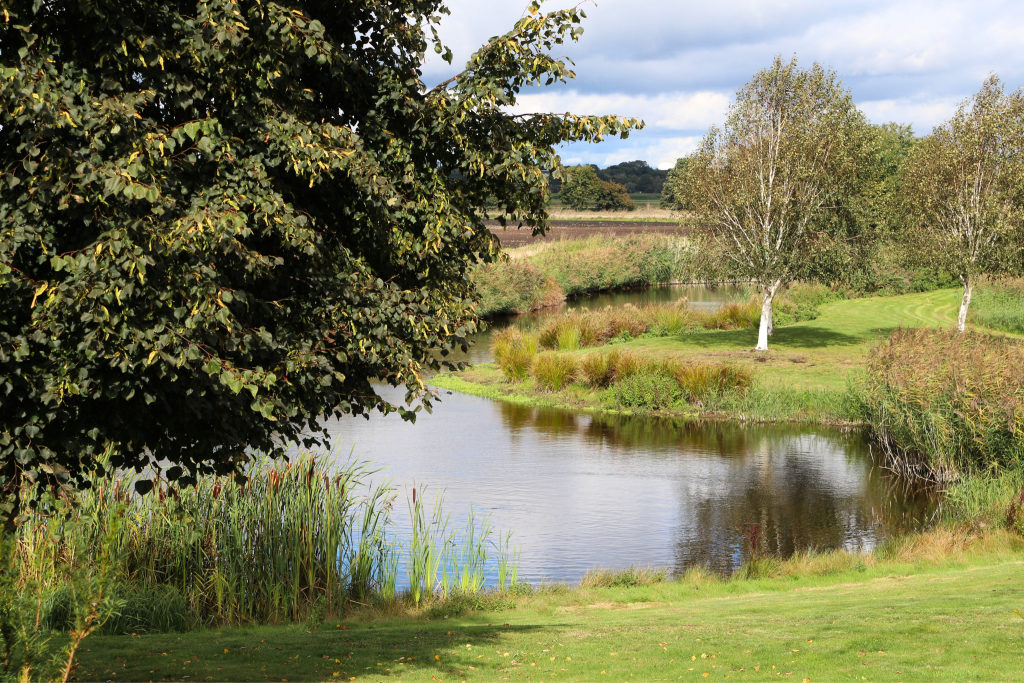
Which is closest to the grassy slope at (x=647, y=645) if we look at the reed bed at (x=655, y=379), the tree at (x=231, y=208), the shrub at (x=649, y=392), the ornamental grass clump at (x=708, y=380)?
the tree at (x=231, y=208)

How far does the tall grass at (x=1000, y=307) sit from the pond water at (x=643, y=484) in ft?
67.9

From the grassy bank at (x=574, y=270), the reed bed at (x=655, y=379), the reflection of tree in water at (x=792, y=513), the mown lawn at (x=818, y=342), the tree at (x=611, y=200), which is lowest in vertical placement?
the reflection of tree in water at (x=792, y=513)

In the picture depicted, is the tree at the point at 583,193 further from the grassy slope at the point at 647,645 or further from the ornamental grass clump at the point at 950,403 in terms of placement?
the grassy slope at the point at 647,645

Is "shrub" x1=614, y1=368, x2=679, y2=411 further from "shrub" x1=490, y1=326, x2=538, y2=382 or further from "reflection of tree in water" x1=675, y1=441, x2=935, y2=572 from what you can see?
"reflection of tree in water" x1=675, y1=441, x2=935, y2=572

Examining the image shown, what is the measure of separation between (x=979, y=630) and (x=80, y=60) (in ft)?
30.7

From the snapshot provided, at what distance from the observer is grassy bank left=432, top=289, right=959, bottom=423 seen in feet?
93.8

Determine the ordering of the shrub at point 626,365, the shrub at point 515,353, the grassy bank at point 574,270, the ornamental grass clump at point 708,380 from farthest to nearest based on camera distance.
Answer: the grassy bank at point 574,270 < the shrub at point 515,353 < the shrub at point 626,365 < the ornamental grass clump at point 708,380

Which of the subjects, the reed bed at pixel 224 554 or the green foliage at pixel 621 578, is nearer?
the reed bed at pixel 224 554

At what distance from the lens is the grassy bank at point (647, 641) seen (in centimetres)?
841

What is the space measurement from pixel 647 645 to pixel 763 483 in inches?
497

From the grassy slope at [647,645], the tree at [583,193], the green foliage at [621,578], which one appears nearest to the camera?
the grassy slope at [647,645]

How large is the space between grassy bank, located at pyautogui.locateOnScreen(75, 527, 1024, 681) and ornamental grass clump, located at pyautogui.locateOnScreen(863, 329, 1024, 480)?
513cm

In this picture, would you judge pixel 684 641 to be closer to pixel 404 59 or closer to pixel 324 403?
pixel 324 403

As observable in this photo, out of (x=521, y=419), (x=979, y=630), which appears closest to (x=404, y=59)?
(x=979, y=630)
